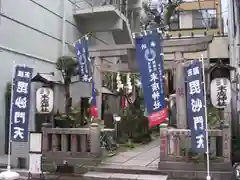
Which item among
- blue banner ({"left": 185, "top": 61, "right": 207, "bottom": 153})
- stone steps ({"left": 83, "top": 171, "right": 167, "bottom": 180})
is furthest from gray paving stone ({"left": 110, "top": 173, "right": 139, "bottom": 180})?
blue banner ({"left": 185, "top": 61, "right": 207, "bottom": 153})

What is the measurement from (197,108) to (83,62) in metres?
6.35

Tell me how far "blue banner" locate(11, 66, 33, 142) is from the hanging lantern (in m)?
5.90

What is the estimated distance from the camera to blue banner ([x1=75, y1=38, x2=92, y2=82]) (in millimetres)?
13516

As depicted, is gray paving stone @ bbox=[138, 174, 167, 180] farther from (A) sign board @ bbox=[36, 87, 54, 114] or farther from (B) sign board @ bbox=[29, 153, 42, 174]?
(A) sign board @ bbox=[36, 87, 54, 114]

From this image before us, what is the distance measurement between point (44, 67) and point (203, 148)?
33.6 ft

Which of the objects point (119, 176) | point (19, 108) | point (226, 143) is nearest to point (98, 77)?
point (19, 108)

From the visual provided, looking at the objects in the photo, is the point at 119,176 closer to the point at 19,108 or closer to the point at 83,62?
the point at 19,108

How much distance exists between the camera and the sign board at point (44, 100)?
10.6 metres

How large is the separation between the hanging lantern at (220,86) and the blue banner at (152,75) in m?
1.77

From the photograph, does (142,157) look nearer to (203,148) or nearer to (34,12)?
(203,148)

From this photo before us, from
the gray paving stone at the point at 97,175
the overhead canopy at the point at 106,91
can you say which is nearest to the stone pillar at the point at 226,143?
the gray paving stone at the point at 97,175

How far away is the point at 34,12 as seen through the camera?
51.3 ft

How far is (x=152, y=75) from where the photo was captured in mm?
10664

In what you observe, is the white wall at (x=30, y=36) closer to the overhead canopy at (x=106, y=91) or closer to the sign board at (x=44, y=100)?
the sign board at (x=44, y=100)
